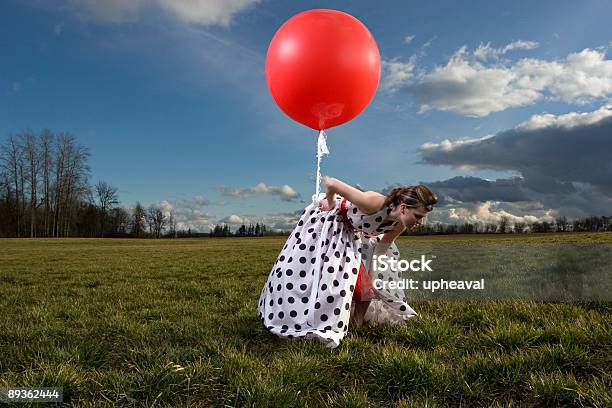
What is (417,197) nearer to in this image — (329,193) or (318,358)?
(329,193)

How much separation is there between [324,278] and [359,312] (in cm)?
64

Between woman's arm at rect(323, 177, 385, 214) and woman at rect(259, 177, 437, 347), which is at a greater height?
woman's arm at rect(323, 177, 385, 214)

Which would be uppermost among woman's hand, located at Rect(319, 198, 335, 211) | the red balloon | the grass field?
the red balloon

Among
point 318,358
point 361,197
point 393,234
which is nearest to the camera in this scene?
point 318,358

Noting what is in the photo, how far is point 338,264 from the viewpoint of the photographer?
419 cm

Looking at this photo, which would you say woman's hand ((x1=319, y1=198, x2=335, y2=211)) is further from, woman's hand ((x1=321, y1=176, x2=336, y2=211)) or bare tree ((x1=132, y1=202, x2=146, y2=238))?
bare tree ((x1=132, y1=202, x2=146, y2=238))

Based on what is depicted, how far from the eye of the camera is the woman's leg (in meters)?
4.50

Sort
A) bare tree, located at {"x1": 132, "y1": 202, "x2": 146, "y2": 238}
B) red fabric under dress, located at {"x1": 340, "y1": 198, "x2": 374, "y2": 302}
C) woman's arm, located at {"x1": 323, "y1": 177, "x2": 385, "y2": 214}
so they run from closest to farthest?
woman's arm, located at {"x1": 323, "y1": 177, "x2": 385, "y2": 214}
red fabric under dress, located at {"x1": 340, "y1": 198, "x2": 374, "y2": 302}
bare tree, located at {"x1": 132, "y1": 202, "x2": 146, "y2": 238}

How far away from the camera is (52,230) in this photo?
142 feet

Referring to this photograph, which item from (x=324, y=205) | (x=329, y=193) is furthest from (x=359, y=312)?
(x=329, y=193)

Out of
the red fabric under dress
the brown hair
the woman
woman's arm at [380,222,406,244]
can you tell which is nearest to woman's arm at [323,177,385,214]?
the woman

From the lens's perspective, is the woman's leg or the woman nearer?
the woman

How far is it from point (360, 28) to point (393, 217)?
2.22m

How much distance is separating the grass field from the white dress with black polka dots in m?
0.18
